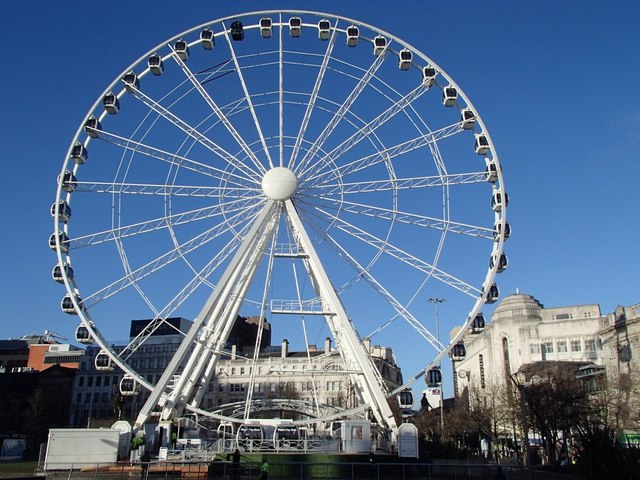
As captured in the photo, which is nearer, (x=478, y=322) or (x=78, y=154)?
(x=478, y=322)

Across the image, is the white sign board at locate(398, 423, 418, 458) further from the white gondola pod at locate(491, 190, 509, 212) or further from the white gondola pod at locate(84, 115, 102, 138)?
the white gondola pod at locate(84, 115, 102, 138)

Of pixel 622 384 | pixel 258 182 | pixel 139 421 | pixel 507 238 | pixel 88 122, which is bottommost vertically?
pixel 139 421

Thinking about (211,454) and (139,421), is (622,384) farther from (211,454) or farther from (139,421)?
(139,421)

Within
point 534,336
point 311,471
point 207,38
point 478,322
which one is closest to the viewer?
point 311,471

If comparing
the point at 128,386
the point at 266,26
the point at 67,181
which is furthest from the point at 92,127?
the point at 128,386

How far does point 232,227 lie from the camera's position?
139 feet

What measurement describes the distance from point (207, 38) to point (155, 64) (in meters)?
3.86

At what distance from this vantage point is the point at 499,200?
42000 millimetres

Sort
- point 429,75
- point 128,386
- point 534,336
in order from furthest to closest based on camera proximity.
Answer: point 534,336 < point 429,75 < point 128,386

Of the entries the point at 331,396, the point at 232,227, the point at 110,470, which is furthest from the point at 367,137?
the point at 331,396

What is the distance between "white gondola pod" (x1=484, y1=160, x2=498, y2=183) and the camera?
41875mm

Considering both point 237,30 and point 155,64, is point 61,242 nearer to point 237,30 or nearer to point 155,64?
point 155,64

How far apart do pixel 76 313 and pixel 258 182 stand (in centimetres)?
1385

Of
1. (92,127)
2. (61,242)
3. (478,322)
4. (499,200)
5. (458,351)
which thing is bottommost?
(458,351)
